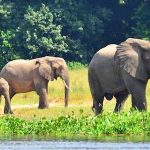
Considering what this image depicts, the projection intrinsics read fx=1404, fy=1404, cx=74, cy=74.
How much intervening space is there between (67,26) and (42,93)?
1938 centimetres

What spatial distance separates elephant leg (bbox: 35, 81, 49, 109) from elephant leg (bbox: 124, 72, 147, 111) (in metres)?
5.59

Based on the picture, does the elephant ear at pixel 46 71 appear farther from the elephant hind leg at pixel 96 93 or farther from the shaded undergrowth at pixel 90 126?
the shaded undergrowth at pixel 90 126

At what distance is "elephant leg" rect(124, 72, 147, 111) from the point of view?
39.5 meters

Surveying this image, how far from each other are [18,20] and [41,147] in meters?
32.8

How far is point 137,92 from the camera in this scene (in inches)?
1560

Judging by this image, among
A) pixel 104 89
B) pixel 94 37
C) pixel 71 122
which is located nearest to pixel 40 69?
pixel 104 89

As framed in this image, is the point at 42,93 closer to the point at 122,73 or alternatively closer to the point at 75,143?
the point at 122,73

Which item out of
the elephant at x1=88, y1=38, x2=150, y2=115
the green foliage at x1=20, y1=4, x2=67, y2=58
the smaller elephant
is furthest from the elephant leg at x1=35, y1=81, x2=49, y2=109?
the green foliage at x1=20, y1=4, x2=67, y2=58

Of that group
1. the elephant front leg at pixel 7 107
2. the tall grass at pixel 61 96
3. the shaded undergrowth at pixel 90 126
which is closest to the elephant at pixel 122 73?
the elephant front leg at pixel 7 107

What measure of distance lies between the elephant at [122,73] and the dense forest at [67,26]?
66.4 feet

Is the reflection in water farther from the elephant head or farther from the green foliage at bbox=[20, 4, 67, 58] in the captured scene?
the green foliage at bbox=[20, 4, 67, 58]

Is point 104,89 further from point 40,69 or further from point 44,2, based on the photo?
point 44,2

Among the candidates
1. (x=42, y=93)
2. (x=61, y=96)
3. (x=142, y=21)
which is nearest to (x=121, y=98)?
(x=42, y=93)

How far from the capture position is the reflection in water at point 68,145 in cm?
3065
